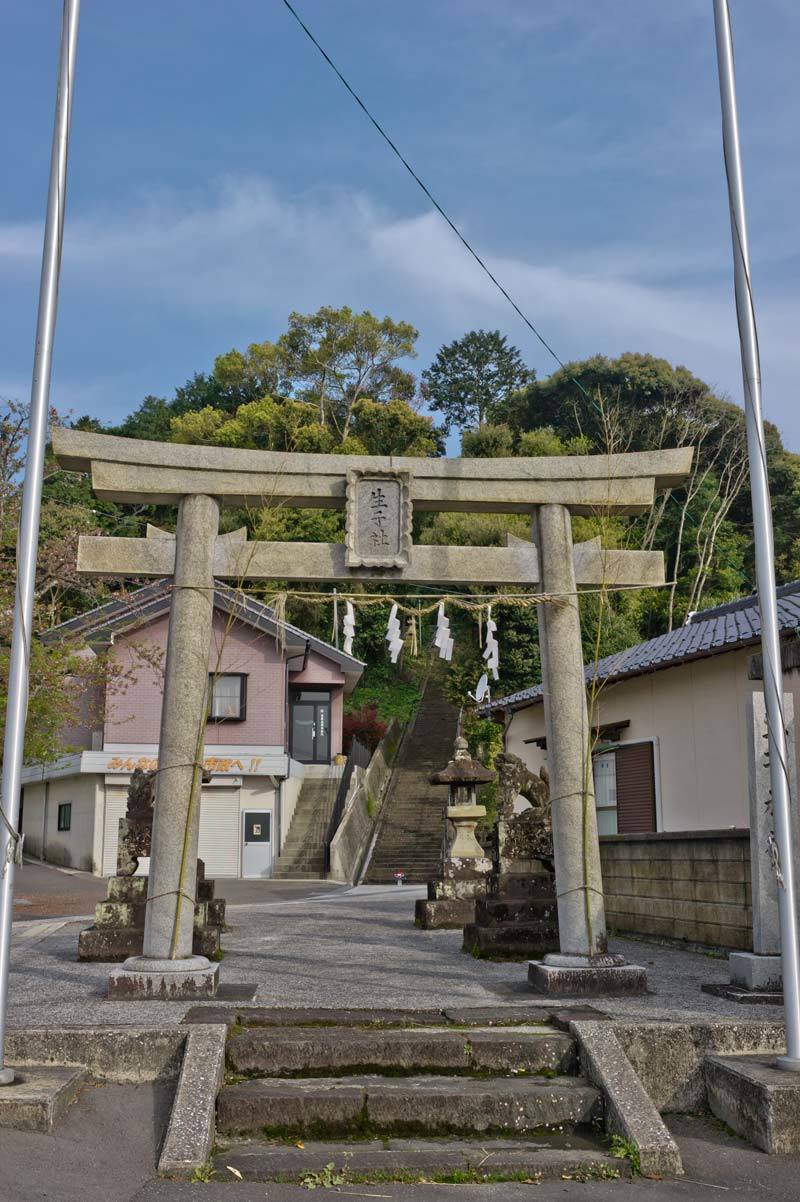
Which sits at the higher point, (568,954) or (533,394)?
(533,394)

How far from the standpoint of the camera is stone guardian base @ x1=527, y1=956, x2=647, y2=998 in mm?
8039

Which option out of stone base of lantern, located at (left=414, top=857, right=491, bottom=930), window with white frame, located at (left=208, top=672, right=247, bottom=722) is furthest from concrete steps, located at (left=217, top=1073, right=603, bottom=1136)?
window with white frame, located at (left=208, top=672, right=247, bottom=722)

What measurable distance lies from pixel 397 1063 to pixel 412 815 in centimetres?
2377

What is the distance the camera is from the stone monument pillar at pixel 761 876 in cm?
776

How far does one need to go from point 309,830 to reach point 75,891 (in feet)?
27.5

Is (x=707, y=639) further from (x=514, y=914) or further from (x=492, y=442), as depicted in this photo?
(x=492, y=442)

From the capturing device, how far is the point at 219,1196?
16.3ft

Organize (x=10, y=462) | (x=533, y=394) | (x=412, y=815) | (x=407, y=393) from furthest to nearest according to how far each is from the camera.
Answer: (x=407, y=393), (x=533, y=394), (x=412, y=815), (x=10, y=462)

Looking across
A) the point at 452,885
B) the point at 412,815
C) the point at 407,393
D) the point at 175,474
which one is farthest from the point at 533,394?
the point at 175,474

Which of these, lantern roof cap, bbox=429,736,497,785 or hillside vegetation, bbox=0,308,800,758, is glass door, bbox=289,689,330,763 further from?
lantern roof cap, bbox=429,736,497,785

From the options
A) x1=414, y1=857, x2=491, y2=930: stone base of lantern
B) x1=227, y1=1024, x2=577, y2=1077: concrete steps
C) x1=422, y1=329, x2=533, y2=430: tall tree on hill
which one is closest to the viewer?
x1=227, y1=1024, x2=577, y2=1077: concrete steps

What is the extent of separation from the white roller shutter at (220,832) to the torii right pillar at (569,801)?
65.6 feet

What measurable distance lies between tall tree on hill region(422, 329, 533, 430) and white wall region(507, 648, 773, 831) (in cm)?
3851

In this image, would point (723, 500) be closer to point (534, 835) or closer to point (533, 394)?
point (533, 394)
